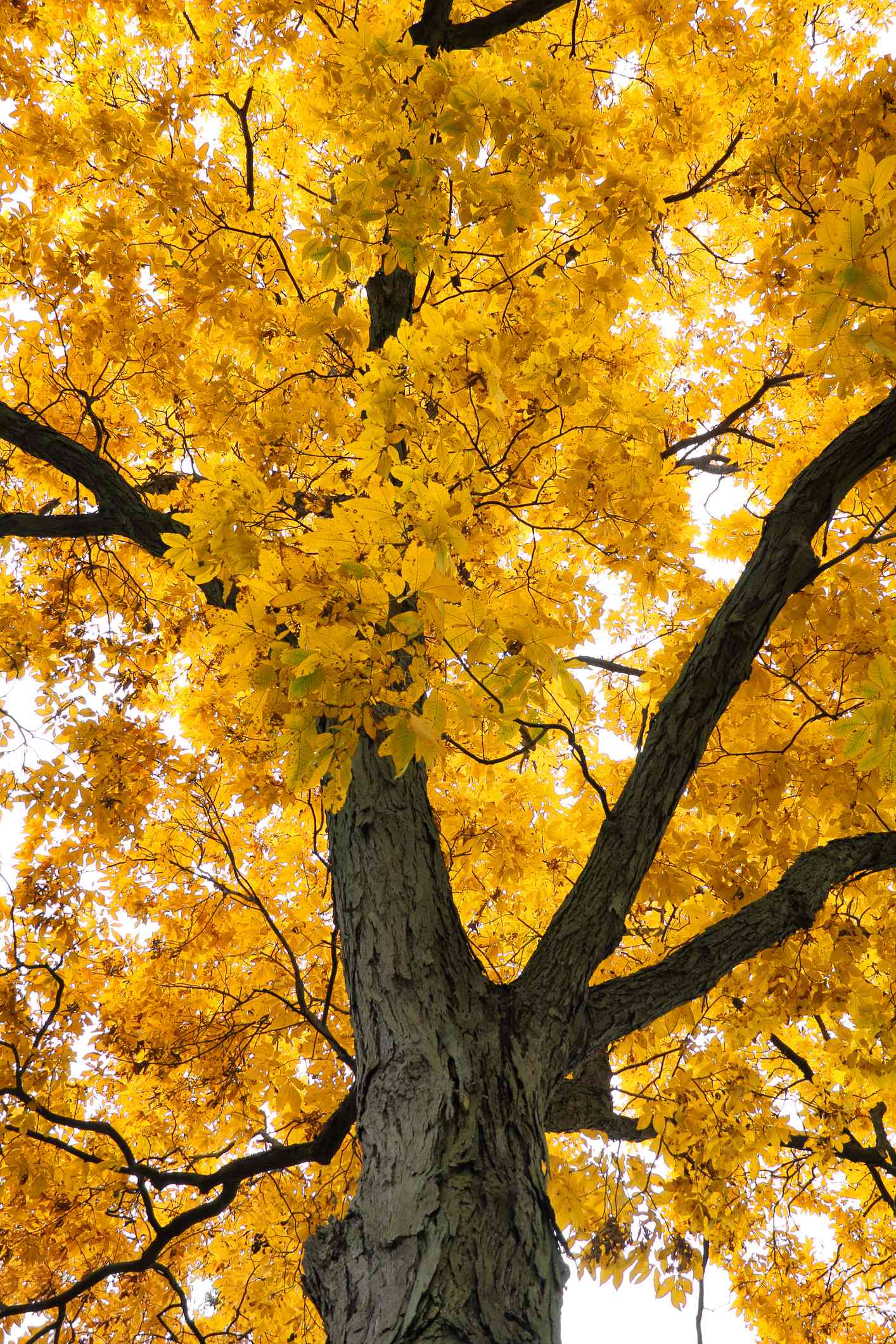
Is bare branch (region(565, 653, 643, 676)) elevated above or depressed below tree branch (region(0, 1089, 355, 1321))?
above

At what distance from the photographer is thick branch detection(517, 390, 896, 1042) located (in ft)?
7.79

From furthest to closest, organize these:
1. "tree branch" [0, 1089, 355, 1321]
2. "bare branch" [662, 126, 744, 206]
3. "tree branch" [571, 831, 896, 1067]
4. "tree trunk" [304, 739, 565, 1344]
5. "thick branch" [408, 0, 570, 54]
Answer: "bare branch" [662, 126, 744, 206], "thick branch" [408, 0, 570, 54], "tree branch" [0, 1089, 355, 1321], "tree branch" [571, 831, 896, 1067], "tree trunk" [304, 739, 565, 1344]

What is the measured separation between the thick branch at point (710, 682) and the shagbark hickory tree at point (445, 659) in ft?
0.05

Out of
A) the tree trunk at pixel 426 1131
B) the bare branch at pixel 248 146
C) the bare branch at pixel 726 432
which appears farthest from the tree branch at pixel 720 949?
the bare branch at pixel 248 146

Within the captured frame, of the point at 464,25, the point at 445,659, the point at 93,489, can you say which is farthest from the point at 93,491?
the point at 464,25

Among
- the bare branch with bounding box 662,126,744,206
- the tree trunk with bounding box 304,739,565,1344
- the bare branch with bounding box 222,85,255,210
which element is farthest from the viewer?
the bare branch with bounding box 662,126,744,206

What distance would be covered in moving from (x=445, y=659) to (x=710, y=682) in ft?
2.62

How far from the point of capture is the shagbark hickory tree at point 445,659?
Result: 1897mm

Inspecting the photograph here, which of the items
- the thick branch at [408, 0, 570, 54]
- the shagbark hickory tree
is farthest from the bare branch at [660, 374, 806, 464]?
the thick branch at [408, 0, 570, 54]

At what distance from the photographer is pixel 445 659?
2.32 metres

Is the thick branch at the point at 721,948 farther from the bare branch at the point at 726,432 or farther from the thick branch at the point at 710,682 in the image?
the bare branch at the point at 726,432

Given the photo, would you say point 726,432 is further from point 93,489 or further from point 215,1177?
point 215,1177

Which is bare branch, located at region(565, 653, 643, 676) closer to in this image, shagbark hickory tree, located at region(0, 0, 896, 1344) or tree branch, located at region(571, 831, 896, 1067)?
shagbark hickory tree, located at region(0, 0, 896, 1344)

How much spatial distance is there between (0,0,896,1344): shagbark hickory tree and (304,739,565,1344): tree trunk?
11 millimetres
